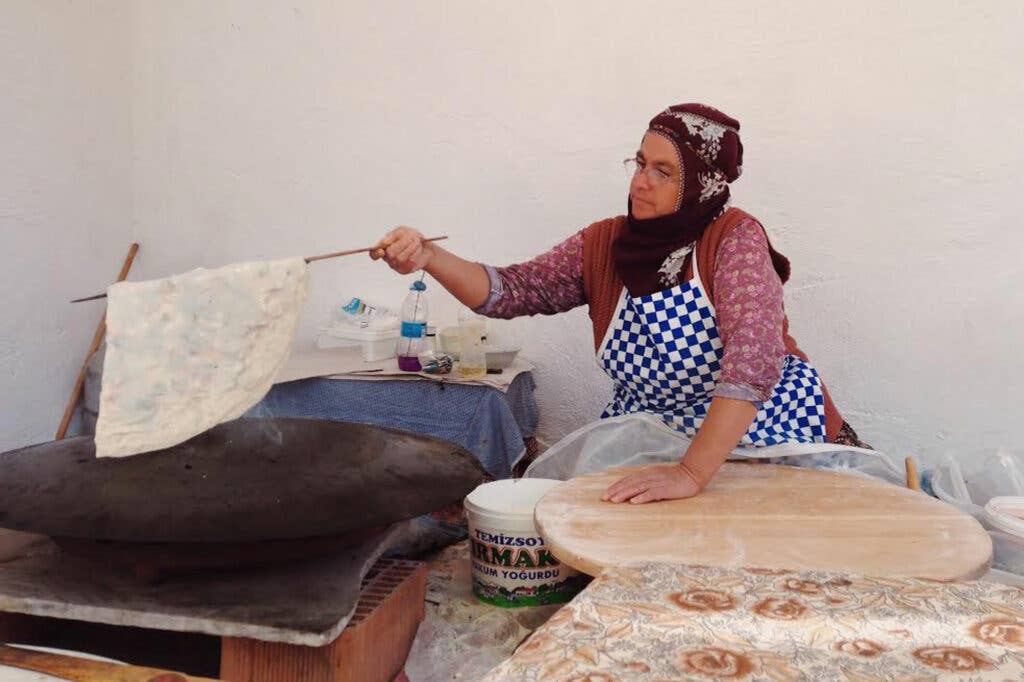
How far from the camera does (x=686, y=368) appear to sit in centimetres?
227

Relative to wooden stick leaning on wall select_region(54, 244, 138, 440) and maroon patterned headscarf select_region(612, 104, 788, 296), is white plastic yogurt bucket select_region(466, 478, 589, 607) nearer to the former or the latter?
maroon patterned headscarf select_region(612, 104, 788, 296)

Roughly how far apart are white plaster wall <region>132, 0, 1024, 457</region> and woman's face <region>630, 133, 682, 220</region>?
3.93ft

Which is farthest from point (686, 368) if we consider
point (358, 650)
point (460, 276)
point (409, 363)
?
point (409, 363)

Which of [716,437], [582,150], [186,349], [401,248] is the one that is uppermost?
[582,150]

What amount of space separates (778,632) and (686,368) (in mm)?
1304

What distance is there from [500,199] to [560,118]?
16.8 inches

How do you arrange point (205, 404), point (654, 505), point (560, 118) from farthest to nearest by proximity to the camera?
point (560, 118), point (654, 505), point (205, 404)

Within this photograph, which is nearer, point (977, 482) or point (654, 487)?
point (654, 487)

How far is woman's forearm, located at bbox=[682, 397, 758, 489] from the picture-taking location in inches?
72.7

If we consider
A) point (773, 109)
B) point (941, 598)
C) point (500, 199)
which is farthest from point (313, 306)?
point (941, 598)

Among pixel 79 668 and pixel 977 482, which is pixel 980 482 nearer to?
pixel 977 482

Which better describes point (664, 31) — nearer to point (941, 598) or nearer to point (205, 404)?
point (205, 404)

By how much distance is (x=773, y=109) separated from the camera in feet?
10.5

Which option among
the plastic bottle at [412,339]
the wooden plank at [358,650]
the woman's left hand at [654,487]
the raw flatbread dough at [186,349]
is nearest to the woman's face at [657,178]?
the woman's left hand at [654,487]
